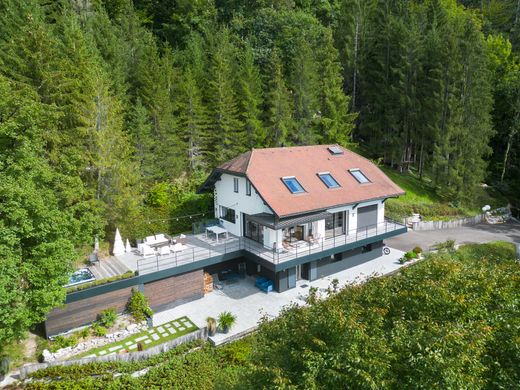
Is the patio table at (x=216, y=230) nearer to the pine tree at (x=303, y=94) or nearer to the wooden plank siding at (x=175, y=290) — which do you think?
the wooden plank siding at (x=175, y=290)

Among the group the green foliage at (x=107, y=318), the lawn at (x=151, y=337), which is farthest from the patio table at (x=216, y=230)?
the green foliage at (x=107, y=318)

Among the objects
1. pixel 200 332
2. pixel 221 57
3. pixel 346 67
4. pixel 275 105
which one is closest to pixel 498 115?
pixel 346 67

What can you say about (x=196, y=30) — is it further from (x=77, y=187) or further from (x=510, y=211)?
(x=510, y=211)

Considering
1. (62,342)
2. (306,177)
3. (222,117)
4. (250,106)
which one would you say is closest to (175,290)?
(62,342)

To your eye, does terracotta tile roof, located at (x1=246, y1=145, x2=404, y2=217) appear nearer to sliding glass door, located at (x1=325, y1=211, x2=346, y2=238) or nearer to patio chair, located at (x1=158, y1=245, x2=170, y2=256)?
sliding glass door, located at (x1=325, y1=211, x2=346, y2=238)

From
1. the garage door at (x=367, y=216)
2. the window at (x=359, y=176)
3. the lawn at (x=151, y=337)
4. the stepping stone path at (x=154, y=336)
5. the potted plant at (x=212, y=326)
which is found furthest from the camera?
the window at (x=359, y=176)

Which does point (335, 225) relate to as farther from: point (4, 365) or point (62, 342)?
point (4, 365)
